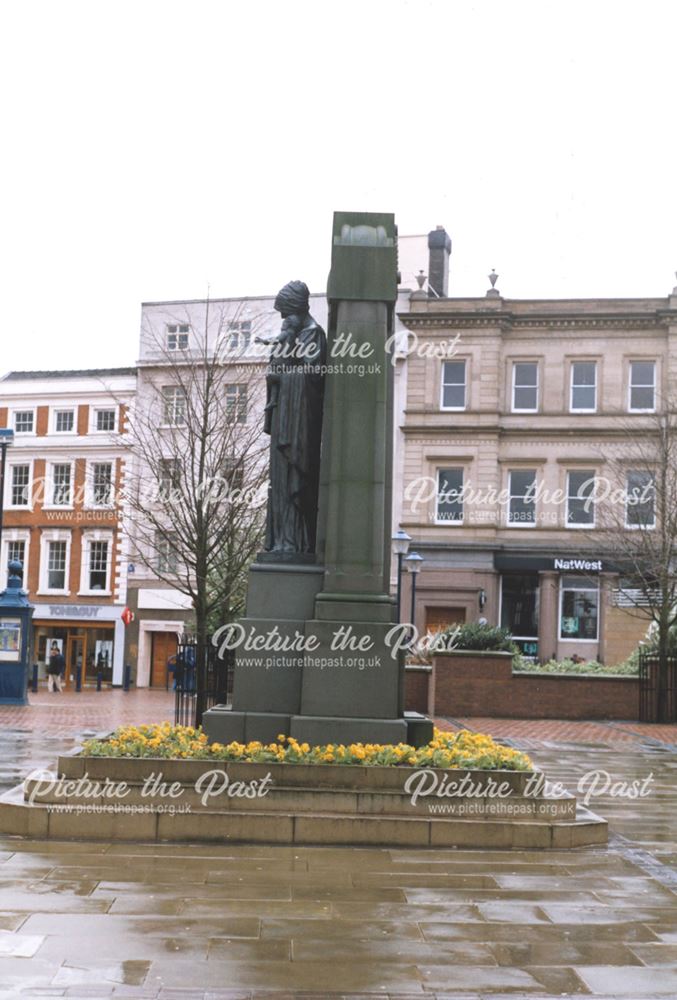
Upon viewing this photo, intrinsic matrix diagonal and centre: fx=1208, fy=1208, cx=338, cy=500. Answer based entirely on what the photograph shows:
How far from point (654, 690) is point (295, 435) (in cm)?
1838

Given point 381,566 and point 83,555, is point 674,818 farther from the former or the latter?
point 83,555

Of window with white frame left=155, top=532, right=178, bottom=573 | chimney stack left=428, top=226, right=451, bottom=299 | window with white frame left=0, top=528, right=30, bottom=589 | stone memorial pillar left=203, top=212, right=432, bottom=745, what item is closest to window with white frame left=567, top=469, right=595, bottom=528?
chimney stack left=428, top=226, right=451, bottom=299

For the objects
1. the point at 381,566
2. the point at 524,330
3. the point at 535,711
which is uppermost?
the point at 524,330

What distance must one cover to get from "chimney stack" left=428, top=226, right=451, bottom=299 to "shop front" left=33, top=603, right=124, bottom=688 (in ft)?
62.3

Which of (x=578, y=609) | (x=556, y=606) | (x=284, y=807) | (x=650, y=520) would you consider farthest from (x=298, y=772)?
(x=578, y=609)

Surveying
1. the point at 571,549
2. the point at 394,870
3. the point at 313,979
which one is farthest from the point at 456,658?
the point at 313,979

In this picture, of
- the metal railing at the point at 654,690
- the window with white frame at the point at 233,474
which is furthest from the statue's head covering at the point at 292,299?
the metal railing at the point at 654,690

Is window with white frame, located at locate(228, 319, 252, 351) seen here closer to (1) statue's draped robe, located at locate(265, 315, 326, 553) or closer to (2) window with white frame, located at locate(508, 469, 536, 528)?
(1) statue's draped robe, located at locate(265, 315, 326, 553)

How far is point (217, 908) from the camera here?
777 cm

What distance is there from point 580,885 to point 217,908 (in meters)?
2.76

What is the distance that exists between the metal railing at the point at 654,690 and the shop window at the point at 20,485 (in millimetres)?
32768

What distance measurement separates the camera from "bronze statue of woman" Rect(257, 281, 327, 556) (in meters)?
12.3

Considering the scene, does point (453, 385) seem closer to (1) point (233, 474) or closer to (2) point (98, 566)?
(2) point (98, 566)

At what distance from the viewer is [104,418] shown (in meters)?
52.6
